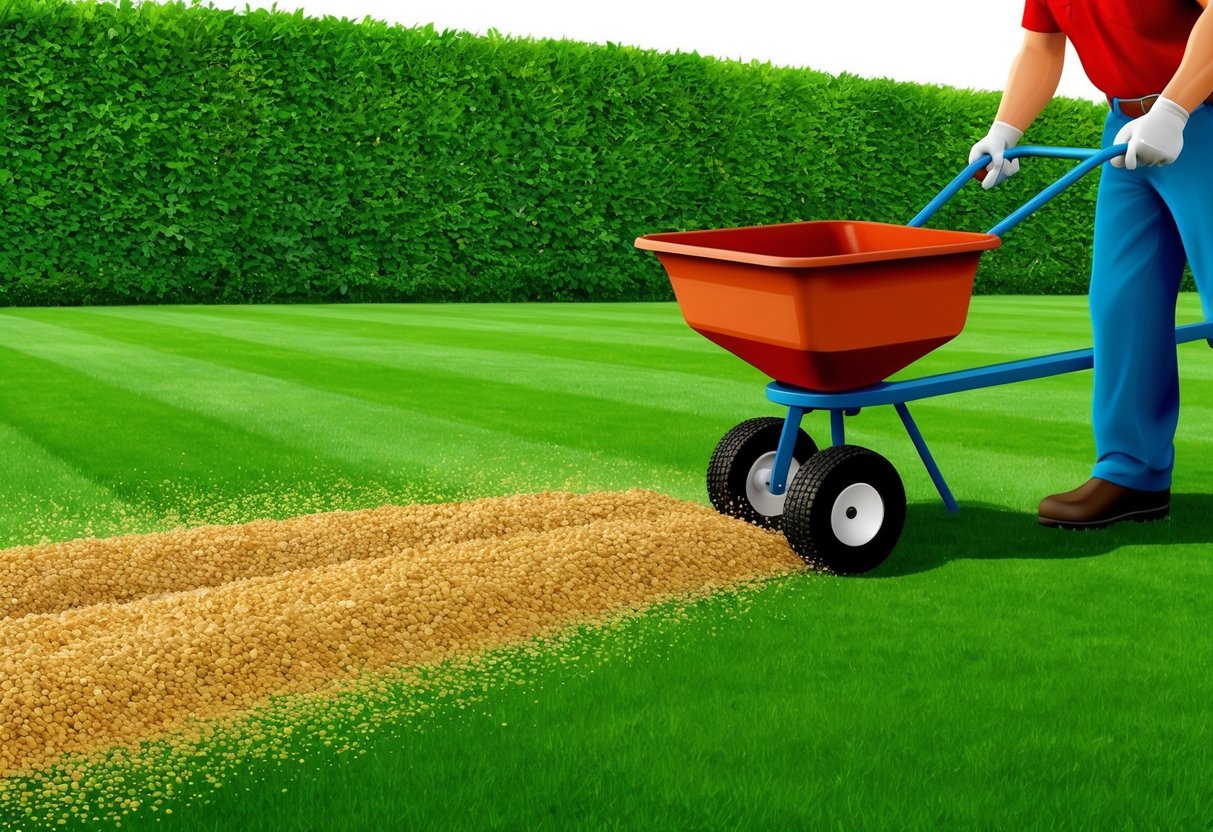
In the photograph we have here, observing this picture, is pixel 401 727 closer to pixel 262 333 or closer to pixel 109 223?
pixel 262 333

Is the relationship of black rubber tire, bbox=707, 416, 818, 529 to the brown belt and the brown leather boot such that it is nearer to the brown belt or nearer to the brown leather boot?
the brown leather boot

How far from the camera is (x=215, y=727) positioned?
9.89 feet

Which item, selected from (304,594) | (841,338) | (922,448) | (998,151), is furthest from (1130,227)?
(304,594)

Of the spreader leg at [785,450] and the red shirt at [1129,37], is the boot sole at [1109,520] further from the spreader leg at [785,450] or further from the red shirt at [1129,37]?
the red shirt at [1129,37]

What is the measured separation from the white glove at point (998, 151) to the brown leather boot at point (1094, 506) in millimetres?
1184

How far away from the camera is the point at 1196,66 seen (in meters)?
4.41

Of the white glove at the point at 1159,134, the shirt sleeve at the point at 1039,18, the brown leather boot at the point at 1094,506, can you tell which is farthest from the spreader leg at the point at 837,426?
the shirt sleeve at the point at 1039,18

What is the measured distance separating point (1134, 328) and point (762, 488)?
4.87ft

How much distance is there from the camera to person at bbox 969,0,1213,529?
15.5ft

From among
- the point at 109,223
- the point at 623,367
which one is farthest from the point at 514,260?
the point at 623,367

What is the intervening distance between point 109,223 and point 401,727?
542 inches

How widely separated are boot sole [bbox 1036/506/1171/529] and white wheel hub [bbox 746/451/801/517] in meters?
0.96

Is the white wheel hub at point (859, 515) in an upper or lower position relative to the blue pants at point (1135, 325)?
lower

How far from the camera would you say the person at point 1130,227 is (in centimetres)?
471
